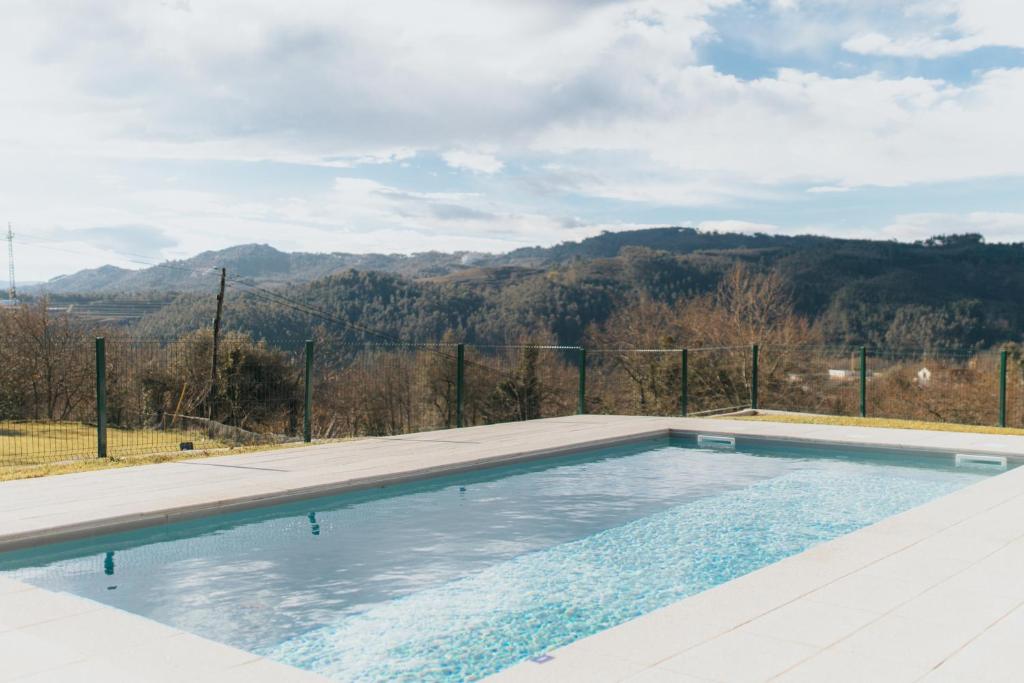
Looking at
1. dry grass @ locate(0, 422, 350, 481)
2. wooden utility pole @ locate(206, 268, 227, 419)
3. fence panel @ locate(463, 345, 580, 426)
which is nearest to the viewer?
dry grass @ locate(0, 422, 350, 481)

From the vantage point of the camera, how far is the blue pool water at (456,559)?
3.77 meters

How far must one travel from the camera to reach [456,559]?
512 centimetres

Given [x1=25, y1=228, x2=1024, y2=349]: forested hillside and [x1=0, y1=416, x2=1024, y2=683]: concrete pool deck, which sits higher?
[x1=25, y1=228, x2=1024, y2=349]: forested hillside

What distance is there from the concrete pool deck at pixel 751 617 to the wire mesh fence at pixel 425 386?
5868 millimetres

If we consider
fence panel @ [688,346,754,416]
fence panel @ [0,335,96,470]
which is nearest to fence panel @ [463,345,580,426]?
fence panel @ [688,346,754,416]

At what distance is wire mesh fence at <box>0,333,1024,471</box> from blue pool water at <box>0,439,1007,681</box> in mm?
4575

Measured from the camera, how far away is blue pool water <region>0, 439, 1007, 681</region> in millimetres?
3773

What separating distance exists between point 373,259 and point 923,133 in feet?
244

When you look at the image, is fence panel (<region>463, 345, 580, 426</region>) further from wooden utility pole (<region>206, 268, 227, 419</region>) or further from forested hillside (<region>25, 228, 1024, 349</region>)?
forested hillside (<region>25, 228, 1024, 349</region>)

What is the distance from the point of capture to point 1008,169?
2162 centimetres

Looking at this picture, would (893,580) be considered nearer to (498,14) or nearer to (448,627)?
(448,627)

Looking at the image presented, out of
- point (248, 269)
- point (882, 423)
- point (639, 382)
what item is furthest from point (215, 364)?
point (248, 269)

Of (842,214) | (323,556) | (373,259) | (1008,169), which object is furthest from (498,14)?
(373,259)

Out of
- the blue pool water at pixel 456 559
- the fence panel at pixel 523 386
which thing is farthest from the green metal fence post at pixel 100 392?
the fence panel at pixel 523 386
